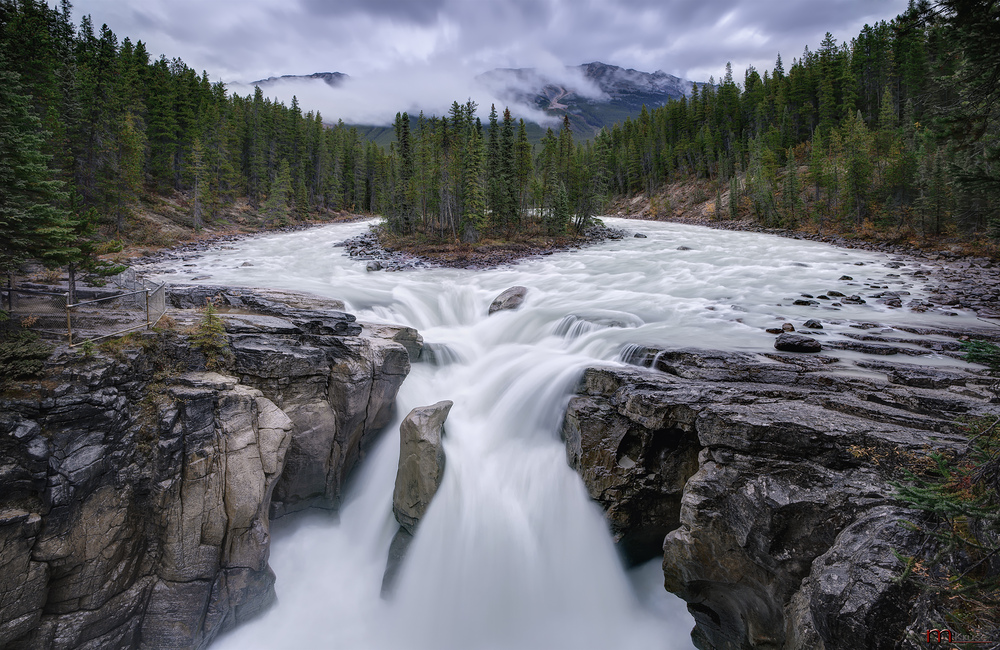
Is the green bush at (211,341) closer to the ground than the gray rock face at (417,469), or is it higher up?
higher up

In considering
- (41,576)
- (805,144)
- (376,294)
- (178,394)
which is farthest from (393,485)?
(805,144)

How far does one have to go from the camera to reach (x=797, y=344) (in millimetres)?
12359

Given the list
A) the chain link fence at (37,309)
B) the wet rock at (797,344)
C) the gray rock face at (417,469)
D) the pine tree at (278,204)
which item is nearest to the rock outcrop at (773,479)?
the wet rock at (797,344)

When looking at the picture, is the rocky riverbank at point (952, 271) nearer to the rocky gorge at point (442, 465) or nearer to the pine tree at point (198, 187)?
the rocky gorge at point (442, 465)

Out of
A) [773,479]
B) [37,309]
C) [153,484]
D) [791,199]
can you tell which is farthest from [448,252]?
[791,199]

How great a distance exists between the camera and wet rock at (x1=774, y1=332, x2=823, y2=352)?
40.0ft

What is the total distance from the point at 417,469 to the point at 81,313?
967cm

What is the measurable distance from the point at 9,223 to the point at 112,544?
→ 7.31 m

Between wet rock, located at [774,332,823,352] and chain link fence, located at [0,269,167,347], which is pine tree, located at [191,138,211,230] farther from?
wet rock, located at [774,332,823,352]

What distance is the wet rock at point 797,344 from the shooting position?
12.2 m

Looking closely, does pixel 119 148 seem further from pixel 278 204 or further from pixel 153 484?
pixel 153 484

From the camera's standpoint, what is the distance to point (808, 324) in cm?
1565

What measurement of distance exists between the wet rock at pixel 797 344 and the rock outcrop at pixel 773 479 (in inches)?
33.6

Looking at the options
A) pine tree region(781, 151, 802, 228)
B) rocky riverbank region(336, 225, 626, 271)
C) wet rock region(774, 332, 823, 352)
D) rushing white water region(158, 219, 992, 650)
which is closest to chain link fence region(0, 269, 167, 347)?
rushing white water region(158, 219, 992, 650)
